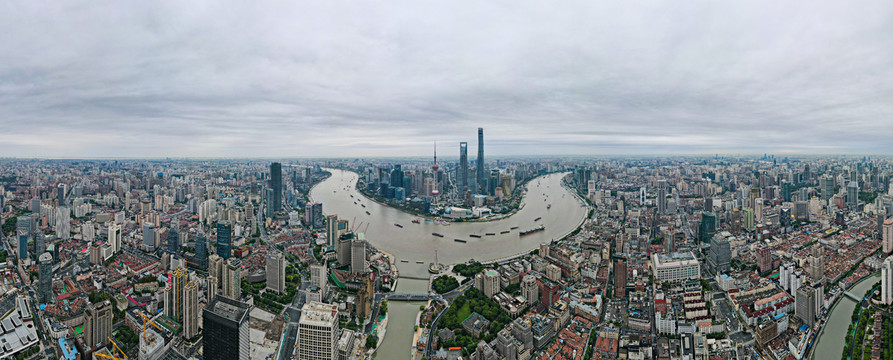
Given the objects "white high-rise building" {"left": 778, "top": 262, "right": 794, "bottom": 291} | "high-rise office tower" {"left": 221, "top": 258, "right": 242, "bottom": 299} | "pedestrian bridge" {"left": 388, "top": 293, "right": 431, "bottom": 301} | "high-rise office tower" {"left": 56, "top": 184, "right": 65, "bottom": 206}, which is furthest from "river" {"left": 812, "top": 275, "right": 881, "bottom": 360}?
"high-rise office tower" {"left": 56, "top": 184, "right": 65, "bottom": 206}

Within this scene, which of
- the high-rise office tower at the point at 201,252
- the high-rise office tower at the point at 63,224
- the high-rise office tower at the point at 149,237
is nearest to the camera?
the high-rise office tower at the point at 201,252

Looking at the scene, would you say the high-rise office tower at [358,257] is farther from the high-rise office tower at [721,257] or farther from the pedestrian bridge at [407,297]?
the high-rise office tower at [721,257]

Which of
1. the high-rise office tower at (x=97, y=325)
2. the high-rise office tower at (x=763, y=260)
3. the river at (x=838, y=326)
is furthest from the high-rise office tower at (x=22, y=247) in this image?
the high-rise office tower at (x=763, y=260)

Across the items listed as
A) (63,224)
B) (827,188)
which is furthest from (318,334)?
(827,188)

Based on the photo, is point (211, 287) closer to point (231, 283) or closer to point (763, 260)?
point (231, 283)

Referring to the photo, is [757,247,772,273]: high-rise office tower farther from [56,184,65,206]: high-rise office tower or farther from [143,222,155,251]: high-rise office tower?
[56,184,65,206]: high-rise office tower

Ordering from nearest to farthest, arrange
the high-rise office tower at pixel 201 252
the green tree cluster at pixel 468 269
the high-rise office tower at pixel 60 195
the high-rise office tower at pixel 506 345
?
the high-rise office tower at pixel 506 345
the green tree cluster at pixel 468 269
the high-rise office tower at pixel 201 252
the high-rise office tower at pixel 60 195

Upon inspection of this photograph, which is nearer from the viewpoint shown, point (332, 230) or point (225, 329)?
point (225, 329)
